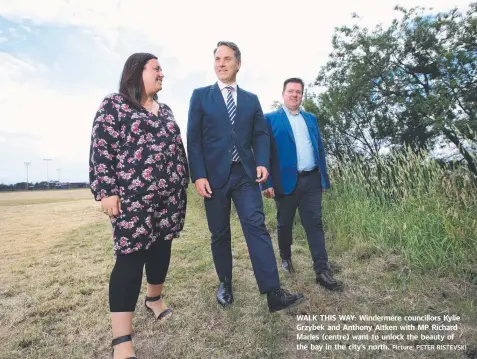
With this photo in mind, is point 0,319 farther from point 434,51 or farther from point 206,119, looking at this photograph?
point 434,51

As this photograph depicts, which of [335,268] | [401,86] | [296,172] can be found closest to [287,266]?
[335,268]

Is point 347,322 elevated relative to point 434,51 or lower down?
lower down

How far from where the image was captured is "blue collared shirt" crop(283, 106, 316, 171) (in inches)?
130

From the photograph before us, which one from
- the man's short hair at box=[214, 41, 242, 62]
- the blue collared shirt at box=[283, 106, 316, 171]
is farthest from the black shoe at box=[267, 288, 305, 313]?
the man's short hair at box=[214, 41, 242, 62]

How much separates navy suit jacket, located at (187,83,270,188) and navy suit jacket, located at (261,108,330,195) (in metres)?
0.55

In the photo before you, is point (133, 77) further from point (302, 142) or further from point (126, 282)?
point (302, 142)

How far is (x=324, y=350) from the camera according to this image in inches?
79.5

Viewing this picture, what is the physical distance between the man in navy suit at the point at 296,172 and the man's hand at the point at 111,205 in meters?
1.52

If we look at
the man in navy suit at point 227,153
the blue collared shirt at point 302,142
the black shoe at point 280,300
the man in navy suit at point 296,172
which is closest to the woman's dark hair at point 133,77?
the man in navy suit at point 227,153

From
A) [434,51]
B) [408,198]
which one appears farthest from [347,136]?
[408,198]

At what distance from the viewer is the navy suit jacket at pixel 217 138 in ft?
8.27

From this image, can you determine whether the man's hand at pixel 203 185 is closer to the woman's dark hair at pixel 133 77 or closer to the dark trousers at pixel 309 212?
the woman's dark hair at pixel 133 77

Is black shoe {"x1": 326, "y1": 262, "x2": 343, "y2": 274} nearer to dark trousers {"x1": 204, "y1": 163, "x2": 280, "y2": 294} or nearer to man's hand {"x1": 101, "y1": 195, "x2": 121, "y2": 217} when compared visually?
dark trousers {"x1": 204, "y1": 163, "x2": 280, "y2": 294}

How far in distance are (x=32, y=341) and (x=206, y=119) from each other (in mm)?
1926
